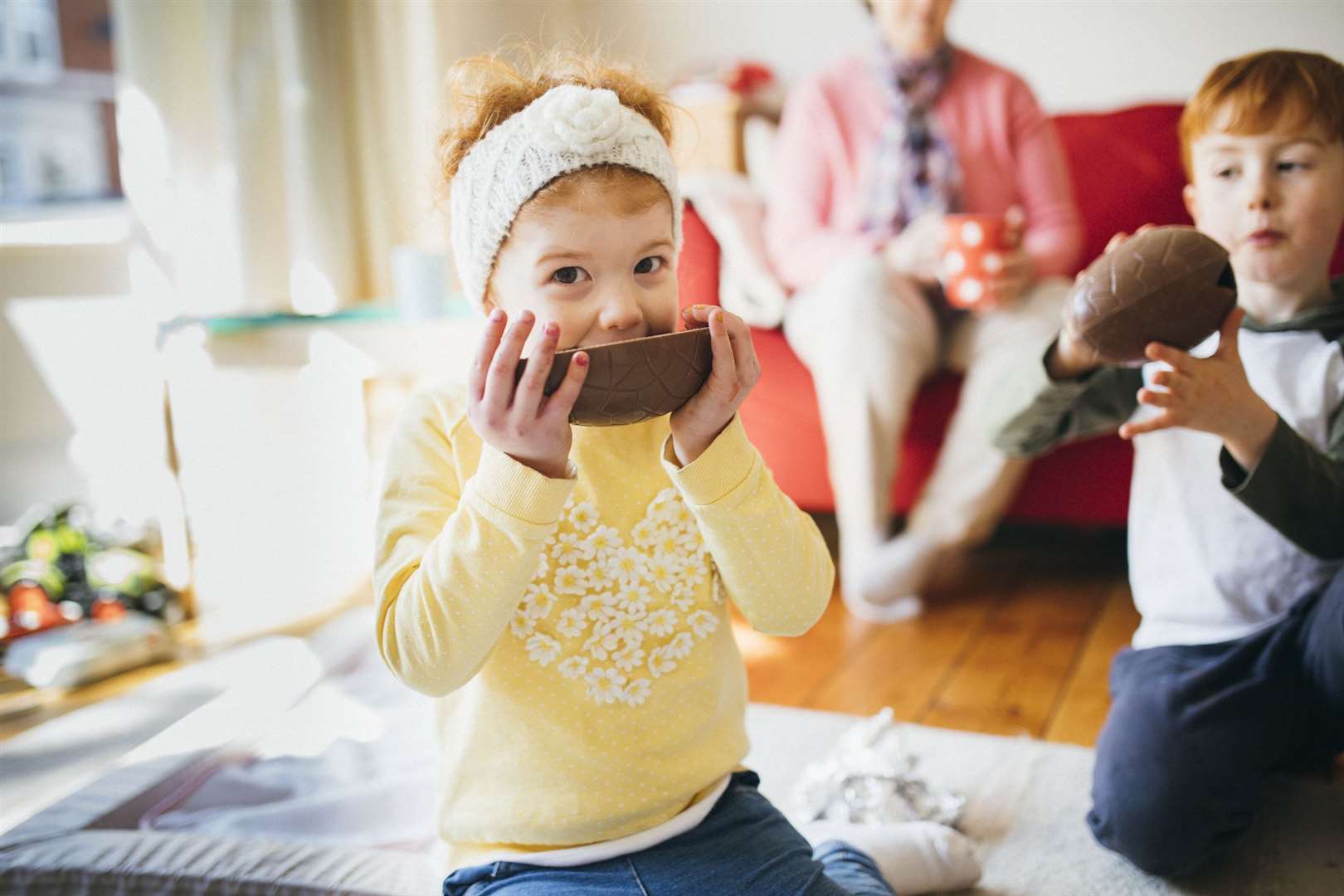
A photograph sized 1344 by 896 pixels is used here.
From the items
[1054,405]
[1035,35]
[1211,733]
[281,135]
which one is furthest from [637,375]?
[1035,35]

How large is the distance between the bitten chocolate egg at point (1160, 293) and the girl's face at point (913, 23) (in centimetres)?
116

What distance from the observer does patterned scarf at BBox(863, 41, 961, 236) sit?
2.00 m

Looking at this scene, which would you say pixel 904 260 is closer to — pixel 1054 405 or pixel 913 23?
pixel 913 23

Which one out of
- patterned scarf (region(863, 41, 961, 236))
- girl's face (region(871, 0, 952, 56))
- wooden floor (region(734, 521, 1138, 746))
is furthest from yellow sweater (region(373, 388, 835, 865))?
A: girl's face (region(871, 0, 952, 56))

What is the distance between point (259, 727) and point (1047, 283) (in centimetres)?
143

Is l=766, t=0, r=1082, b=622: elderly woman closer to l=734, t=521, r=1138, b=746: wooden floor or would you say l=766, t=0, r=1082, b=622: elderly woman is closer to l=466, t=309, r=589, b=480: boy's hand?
l=734, t=521, r=1138, b=746: wooden floor

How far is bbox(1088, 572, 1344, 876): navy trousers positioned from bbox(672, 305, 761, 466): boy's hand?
585mm

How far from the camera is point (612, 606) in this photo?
31.3 inches

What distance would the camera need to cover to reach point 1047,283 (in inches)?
73.5

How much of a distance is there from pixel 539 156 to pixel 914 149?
1412 mm

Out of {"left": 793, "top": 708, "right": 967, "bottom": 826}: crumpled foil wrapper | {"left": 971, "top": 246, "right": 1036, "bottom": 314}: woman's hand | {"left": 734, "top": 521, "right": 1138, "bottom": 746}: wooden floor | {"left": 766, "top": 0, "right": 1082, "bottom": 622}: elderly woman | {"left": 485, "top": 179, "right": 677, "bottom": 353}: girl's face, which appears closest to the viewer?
{"left": 485, "top": 179, "right": 677, "bottom": 353}: girl's face

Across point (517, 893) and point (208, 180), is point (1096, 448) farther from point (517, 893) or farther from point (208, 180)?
point (208, 180)

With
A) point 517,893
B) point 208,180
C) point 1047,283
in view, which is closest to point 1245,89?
point 1047,283

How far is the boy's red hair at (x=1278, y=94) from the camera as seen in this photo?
1009 millimetres
